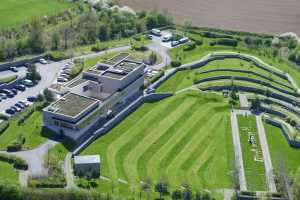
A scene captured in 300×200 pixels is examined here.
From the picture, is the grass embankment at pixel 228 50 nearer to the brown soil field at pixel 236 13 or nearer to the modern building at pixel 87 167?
the brown soil field at pixel 236 13

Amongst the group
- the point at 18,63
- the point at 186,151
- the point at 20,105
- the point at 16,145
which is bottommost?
the point at 186,151

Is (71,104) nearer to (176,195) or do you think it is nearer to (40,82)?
(40,82)

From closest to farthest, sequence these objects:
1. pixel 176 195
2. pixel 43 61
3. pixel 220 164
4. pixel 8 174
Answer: pixel 176 195, pixel 8 174, pixel 220 164, pixel 43 61

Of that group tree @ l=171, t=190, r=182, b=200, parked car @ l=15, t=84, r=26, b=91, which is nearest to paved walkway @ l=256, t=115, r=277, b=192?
tree @ l=171, t=190, r=182, b=200

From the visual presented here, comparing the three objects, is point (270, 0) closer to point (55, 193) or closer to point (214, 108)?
point (214, 108)

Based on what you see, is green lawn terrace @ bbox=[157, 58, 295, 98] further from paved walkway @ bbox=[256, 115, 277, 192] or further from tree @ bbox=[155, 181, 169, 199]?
tree @ bbox=[155, 181, 169, 199]

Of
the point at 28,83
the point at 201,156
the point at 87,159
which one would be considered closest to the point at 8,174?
the point at 87,159

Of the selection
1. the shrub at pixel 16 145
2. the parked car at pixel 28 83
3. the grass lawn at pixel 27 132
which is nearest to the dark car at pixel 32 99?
the parked car at pixel 28 83
